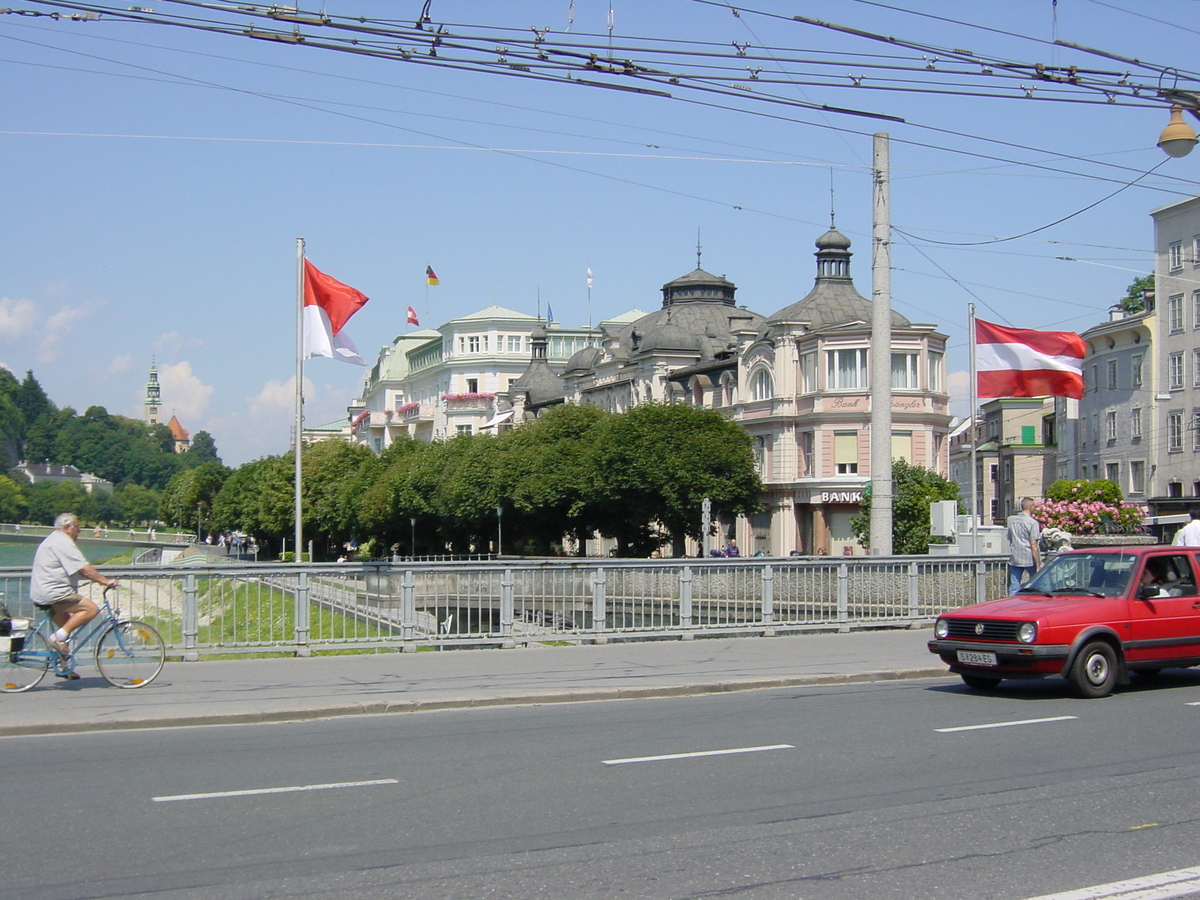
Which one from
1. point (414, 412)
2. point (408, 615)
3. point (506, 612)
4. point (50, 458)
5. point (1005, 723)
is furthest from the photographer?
point (50, 458)

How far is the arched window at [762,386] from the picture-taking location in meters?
62.9

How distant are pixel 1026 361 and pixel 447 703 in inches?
666

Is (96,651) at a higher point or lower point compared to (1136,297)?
lower

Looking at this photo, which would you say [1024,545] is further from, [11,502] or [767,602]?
[11,502]

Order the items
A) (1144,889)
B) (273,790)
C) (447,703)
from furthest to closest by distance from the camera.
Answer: (447,703), (273,790), (1144,889)

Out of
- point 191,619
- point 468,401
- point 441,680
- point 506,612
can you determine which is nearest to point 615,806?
point 441,680

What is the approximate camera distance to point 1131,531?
1542 inches

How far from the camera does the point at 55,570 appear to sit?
42.7ft

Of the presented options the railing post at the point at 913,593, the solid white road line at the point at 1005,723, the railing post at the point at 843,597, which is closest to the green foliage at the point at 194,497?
the railing post at the point at 913,593

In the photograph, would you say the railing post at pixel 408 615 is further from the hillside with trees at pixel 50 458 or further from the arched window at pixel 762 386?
the hillside with trees at pixel 50 458

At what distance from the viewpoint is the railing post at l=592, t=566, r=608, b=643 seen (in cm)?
1870

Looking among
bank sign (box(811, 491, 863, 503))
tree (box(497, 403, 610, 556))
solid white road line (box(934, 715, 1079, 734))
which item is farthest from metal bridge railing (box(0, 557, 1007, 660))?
tree (box(497, 403, 610, 556))

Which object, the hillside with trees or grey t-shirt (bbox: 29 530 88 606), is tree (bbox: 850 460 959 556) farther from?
the hillside with trees

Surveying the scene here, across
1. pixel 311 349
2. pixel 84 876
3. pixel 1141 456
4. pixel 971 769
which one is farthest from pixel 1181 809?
pixel 1141 456
